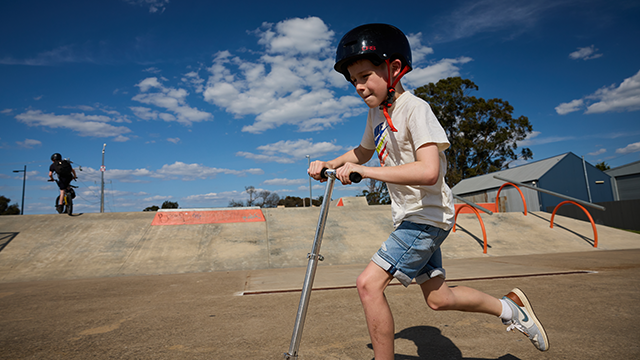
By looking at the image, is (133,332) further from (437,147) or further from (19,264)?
(19,264)

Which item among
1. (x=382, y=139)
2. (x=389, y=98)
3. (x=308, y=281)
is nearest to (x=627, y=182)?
(x=382, y=139)

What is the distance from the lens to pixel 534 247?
31.2ft

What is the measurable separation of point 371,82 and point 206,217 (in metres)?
9.51

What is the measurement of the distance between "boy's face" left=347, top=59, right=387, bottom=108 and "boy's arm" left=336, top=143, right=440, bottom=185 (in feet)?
1.39

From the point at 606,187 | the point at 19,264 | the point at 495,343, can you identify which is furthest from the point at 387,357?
the point at 606,187

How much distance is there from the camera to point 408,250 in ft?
5.73

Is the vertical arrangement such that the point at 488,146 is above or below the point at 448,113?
below

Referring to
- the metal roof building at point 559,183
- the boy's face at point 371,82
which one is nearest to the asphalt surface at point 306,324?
the boy's face at point 371,82

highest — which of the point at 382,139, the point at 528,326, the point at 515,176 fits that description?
the point at 515,176

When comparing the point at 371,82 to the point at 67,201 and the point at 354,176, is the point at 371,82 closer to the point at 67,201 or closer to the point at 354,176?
the point at 354,176

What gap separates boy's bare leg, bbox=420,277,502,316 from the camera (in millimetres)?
1928

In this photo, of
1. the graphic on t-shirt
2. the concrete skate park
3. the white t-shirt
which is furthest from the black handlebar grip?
the concrete skate park

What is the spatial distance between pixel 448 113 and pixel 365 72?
3616 cm

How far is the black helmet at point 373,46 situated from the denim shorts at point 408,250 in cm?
94
